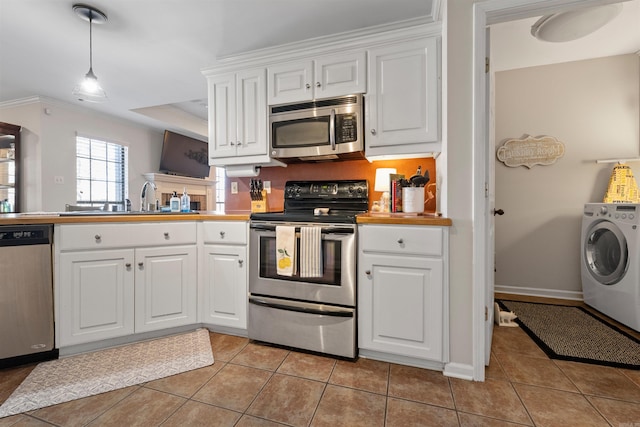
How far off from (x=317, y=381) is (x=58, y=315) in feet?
5.55

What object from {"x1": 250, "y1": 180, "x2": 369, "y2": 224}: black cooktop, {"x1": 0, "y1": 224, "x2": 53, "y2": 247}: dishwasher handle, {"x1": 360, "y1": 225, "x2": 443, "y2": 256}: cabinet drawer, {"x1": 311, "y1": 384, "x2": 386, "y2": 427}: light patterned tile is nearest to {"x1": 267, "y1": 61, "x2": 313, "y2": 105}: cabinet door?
{"x1": 250, "y1": 180, "x2": 369, "y2": 224}: black cooktop

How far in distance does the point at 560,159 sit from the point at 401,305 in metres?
2.68

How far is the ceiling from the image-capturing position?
204 centimetres

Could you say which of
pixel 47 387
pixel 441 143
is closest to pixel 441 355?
pixel 441 143

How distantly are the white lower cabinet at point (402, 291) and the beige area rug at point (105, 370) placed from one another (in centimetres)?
111

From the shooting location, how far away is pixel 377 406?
4.70 ft

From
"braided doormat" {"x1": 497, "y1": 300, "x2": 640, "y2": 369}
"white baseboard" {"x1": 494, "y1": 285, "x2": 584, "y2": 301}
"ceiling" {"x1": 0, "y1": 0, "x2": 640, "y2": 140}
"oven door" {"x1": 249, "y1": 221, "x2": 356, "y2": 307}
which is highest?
"ceiling" {"x1": 0, "y1": 0, "x2": 640, "y2": 140}

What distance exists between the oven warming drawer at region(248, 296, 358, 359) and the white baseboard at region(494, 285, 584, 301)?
7.61ft

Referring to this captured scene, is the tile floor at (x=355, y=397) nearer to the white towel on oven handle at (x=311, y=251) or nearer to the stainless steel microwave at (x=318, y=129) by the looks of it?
the white towel on oven handle at (x=311, y=251)

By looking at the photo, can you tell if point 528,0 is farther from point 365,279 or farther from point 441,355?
point 441,355

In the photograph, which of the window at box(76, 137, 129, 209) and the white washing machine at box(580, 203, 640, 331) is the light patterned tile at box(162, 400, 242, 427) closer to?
the white washing machine at box(580, 203, 640, 331)

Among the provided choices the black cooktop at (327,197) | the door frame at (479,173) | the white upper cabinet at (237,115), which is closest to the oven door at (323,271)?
the black cooktop at (327,197)

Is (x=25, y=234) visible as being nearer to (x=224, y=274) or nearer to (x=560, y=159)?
(x=224, y=274)

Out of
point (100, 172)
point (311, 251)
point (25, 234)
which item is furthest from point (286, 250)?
point (100, 172)
